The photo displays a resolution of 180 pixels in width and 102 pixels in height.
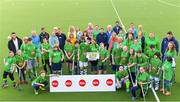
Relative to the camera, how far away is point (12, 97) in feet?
42.5

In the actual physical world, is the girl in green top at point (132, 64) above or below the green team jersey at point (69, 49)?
below

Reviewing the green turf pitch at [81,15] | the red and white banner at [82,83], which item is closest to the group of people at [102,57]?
the red and white banner at [82,83]

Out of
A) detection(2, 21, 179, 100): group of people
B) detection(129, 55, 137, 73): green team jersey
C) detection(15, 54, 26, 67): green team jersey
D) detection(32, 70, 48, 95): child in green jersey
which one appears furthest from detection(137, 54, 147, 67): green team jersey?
detection(15, 54, 26, 67): green team jersey

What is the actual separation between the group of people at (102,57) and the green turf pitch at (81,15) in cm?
87

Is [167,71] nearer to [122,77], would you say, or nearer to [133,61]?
[133,61]

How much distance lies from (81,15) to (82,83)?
51.5 ft

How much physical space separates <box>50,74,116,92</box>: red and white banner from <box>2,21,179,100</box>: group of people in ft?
1.07

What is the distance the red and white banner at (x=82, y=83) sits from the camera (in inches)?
507

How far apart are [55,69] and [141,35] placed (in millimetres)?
3640

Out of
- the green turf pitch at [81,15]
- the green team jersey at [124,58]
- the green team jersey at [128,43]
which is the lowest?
the green team jersey at [124,58]

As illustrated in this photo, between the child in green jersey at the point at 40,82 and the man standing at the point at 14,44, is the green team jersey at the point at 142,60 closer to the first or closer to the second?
the child in green jersey at the point at 40,82

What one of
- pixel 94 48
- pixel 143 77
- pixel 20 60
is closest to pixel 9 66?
pixel 20 60

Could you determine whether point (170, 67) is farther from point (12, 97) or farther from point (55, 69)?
point (12, 97)

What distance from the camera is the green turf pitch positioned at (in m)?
23.3
